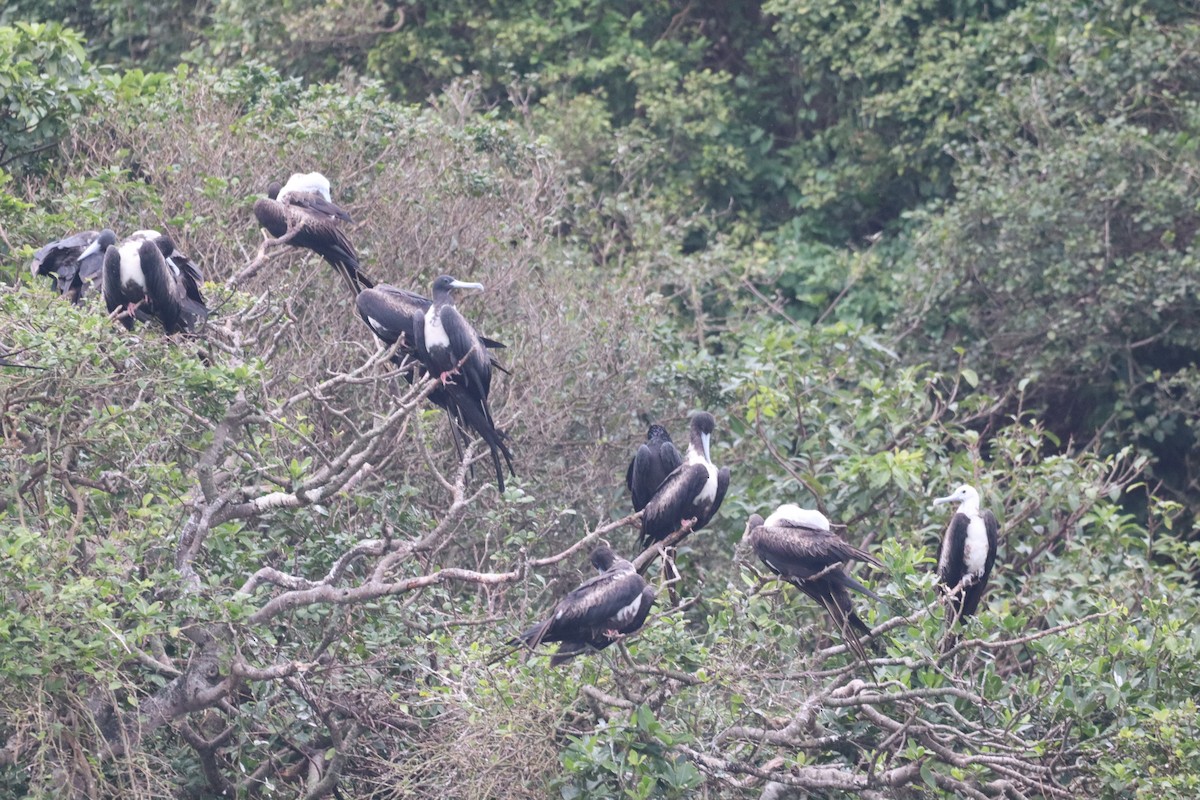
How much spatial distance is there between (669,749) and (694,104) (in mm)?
7021

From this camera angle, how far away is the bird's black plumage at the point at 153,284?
213 inches

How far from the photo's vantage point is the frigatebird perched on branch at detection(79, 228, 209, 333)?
5.42 meters

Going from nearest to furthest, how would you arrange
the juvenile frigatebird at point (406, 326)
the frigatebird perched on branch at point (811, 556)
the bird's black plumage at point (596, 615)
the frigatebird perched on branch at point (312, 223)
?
the bird's black plumage at point (596, 615) → the frigatebird perched on branch at point (811, 556) → the juvenile frigatebird at point (406, 326) → the frigatebird perched on branch at point (312, 223)

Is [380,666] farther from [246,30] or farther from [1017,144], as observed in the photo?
[246,30]

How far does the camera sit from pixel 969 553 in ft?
20.0

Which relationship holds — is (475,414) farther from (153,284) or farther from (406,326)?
(153,284)

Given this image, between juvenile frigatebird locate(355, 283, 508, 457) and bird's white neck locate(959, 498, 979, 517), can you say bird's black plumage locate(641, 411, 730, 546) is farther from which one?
bird's white neck locate(959, 498, 979, 517)

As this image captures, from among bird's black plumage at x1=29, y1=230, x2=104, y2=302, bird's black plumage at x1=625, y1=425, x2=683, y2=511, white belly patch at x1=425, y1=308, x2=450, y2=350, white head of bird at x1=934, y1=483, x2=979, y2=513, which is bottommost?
bird's black plumage at x1=625, y1=425, x2=683, y2=511

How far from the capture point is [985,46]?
10.5 metres

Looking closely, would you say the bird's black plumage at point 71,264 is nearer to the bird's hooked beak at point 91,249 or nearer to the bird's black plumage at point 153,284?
the bird's hooked beak at point 91,249

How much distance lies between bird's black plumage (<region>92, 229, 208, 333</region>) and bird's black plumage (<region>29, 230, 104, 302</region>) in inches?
4.6

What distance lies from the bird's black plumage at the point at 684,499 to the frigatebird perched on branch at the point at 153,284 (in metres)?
1.88

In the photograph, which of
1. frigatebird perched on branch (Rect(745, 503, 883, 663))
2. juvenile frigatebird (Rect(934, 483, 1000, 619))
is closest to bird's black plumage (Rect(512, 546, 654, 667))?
frigatebird perched on branch (Rect(745, 503, 883, 663))

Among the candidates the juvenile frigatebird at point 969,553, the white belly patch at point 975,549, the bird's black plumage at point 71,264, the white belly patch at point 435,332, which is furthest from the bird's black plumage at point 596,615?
the bird's black plumage at point 71,264
